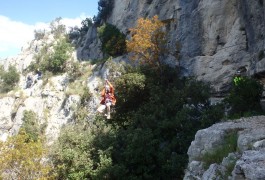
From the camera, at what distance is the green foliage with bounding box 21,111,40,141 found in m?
36.7

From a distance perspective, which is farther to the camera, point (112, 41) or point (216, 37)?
point (112, 41)

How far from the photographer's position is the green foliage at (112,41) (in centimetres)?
3647

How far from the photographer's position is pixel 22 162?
16.6 meters

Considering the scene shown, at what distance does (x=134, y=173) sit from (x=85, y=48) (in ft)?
115

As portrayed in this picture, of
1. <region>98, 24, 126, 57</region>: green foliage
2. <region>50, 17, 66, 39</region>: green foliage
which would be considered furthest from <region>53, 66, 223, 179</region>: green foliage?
<region>50, 17, 66, 39</region>: green foliage

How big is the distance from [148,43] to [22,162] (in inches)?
529

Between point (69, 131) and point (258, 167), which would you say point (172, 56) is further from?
point (258, 167)

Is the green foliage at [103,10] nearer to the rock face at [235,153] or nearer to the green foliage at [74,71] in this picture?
the green foliage at [74,71]

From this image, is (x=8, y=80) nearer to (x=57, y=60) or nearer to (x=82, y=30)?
(x=57, y=60)

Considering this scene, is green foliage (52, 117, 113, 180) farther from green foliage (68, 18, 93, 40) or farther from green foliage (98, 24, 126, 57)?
green foliage (68, 18, 93, 40)

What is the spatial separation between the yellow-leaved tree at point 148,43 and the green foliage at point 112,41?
375 inches

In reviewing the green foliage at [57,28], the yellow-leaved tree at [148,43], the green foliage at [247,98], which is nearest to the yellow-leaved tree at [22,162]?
the green foliage at [247,98]

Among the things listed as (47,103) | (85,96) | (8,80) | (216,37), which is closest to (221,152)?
(216,37)

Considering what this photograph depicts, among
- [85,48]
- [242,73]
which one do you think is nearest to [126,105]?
[242,73]
